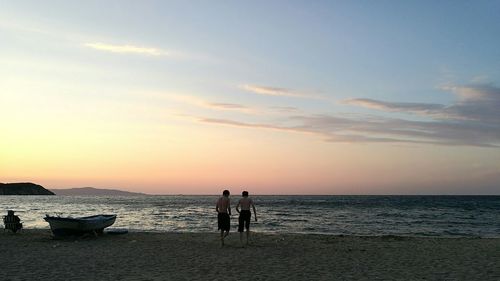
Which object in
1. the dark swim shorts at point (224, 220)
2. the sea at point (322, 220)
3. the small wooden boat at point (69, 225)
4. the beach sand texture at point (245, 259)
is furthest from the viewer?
the sea at point (322, 220)

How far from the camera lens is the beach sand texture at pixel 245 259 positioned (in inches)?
391

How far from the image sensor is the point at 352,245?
16.1 meters

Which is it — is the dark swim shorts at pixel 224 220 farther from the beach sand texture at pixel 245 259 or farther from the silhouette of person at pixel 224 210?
the beach sand texture at pixel 245 259

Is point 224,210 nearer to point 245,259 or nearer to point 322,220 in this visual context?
point 245,259

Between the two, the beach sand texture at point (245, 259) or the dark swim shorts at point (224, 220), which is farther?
the dark swim shorts at point (224, 220)

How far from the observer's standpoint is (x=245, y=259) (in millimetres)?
12234

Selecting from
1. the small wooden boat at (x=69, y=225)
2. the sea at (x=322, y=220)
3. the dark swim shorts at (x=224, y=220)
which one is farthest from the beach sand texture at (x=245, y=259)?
the sea at (x=322, y=220)

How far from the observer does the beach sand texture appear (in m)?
9.94

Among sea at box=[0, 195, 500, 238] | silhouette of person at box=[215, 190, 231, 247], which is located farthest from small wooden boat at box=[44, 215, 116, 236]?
sea at box=[0, 195, 500, 238]

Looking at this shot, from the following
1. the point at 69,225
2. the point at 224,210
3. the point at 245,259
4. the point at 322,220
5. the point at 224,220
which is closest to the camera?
the point at 245,259

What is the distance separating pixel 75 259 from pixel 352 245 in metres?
9.43

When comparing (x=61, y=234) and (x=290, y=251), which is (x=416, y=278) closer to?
(x=290, y=251)

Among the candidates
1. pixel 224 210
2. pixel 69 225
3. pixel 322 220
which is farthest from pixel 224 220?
pixel 322 220

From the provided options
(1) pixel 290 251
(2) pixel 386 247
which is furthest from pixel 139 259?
(2) pixel 386 247
